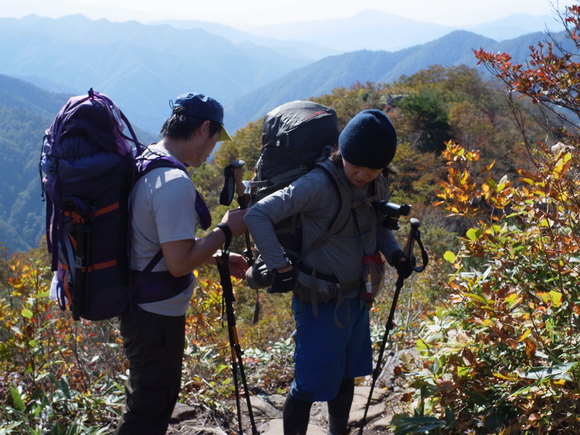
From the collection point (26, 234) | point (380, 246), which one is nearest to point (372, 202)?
point (380, 246)

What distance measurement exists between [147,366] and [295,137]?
1.16 m

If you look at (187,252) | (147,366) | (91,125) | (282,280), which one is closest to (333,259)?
(282,280)

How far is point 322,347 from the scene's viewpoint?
7.94 ft

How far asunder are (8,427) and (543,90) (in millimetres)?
3521

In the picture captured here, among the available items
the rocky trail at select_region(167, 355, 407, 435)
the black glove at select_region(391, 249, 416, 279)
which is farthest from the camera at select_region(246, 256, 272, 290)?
the rocky trail at select_region(167, 355, 407, 435)

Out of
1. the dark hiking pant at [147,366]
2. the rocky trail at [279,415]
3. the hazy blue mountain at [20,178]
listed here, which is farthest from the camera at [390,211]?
the hazy blue mountain at [20,178]

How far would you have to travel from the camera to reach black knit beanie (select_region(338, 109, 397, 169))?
226 centimetres

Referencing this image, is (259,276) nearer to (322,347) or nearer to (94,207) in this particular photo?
(322,347)

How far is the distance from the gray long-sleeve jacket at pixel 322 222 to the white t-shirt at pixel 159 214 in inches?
10.7

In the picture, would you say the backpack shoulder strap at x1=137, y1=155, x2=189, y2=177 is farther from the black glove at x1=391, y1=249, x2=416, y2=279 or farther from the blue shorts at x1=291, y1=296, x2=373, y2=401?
the black glove at x1=391, y1=249, x2=416, y2=279

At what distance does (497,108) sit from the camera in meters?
32.4

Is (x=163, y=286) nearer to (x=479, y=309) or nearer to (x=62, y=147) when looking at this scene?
(x=62, y=147)

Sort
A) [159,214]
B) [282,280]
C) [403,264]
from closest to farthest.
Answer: [159,214], [282,280], [403,264]

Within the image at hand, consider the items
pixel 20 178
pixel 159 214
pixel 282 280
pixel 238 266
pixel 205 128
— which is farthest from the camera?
pixel 20 178
